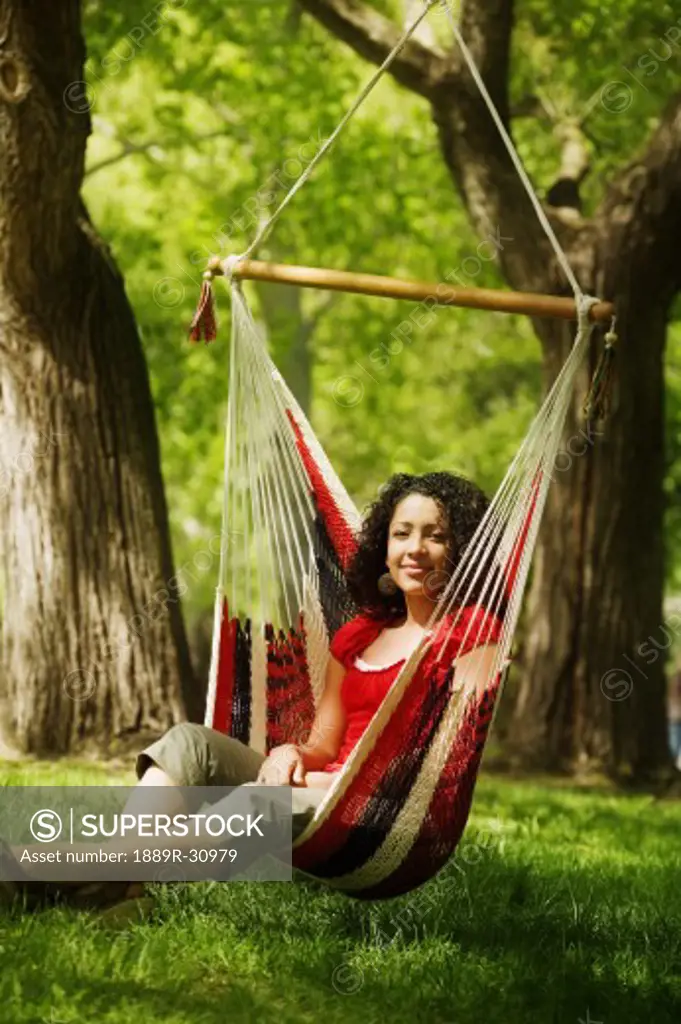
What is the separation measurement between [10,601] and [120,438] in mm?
582

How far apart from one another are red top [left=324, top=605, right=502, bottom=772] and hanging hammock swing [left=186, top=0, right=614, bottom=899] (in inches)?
0.4

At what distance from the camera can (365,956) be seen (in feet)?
8.29

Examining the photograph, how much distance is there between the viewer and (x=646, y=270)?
18.9ft

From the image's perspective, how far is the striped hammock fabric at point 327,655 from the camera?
2.46 meters

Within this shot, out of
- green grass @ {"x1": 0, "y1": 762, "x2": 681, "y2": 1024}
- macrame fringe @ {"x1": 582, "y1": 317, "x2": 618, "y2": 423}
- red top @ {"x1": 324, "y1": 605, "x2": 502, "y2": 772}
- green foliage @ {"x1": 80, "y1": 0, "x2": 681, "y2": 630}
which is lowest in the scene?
green grass @ {"x1": 0, "y1": 762, "x2": 681, "y2": 1024}

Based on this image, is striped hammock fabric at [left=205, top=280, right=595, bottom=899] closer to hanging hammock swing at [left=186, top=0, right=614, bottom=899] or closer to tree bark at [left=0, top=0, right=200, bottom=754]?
hanging hammock swing at [left=186, top=0, right=614, bottom=899]

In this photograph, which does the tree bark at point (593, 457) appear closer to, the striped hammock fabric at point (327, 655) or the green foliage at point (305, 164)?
the green foliage at point (305, 164)

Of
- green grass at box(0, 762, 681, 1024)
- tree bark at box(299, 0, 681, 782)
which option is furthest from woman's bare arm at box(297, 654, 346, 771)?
tree bark at box(299, 0, 681, 782)

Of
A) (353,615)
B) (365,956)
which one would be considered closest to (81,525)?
(353,615)

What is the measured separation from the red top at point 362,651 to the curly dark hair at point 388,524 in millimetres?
42

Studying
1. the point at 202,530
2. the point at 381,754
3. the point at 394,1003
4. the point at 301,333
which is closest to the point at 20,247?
the point at 381,754

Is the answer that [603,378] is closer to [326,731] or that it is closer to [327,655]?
[327,655]

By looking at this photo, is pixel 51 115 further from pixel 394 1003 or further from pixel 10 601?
pixel 394 1003

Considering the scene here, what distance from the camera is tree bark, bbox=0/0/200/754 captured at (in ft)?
15.2
